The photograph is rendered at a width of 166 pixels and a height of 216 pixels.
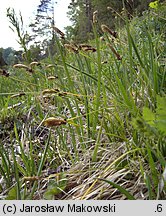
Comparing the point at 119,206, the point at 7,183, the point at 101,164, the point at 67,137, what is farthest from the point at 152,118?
the point at 67,137

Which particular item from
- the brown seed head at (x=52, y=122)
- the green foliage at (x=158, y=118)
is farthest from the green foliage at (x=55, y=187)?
the green foliage at (x=158, y=118)

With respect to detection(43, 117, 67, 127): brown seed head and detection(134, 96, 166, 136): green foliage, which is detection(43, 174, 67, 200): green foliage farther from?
detection(134, 96, 166, 136): green foliage

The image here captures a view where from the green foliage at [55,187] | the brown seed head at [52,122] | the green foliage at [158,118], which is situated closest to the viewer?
the green foliage at [158,118]

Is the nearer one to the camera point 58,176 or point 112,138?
point 58,176

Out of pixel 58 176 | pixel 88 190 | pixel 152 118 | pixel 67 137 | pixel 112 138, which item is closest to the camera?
pixel 152 118

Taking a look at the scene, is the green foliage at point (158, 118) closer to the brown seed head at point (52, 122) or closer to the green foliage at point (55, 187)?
the brown seed head at point (52, 122)

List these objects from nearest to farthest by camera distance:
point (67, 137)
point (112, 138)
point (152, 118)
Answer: point (152, 118) < point (112, 138) < point (67, 137)

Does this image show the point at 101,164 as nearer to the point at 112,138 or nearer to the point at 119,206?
the point at 112,138

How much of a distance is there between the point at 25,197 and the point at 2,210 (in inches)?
3.5

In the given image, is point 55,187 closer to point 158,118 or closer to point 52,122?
point 52,122

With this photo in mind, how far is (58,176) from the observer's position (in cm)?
82

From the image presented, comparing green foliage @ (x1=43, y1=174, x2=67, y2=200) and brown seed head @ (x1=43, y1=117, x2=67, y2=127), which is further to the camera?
green foliage @ (x1=43, y1=174, x2=67, y2=200)

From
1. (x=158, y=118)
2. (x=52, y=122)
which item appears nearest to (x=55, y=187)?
(x=52, y=122)

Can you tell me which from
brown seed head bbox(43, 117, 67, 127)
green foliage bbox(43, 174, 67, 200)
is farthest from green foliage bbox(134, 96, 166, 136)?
green foliage bbox(43, 174, 67, 200)
